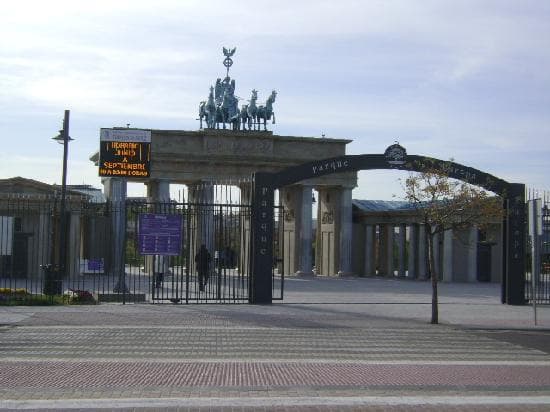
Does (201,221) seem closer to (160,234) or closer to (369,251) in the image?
(160,234)

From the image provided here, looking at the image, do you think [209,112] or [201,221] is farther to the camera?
[209,112]

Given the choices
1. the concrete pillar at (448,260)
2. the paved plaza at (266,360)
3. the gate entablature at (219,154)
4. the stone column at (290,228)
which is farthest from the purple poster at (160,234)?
the stone column at (290,228)

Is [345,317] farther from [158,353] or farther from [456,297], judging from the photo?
[456,297]

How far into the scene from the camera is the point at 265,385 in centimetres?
1103

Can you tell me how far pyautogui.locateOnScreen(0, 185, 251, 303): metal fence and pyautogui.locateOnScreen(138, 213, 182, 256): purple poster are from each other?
1.2 inches

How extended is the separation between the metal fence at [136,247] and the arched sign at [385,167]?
0.80 m

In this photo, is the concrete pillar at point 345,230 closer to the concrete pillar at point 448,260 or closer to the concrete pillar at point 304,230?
the concrete pillar at point 304,230

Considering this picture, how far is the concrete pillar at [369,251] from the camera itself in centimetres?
5778

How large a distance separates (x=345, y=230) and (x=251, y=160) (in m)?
7.92

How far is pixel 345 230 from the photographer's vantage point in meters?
53.9

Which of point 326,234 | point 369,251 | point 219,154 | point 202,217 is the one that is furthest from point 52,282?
point 369,251

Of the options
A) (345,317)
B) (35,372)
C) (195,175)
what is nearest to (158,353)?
(35,372)

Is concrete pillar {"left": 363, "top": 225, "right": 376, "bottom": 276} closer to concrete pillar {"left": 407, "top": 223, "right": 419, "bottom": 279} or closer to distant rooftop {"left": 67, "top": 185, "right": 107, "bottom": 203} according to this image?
concrete pillar {"left": 407, "top": 223, "right": 419, "bottom": 279}

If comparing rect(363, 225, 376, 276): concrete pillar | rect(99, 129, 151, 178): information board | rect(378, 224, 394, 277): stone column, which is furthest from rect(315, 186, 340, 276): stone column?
rect(99, 129, 151, 178): information board
